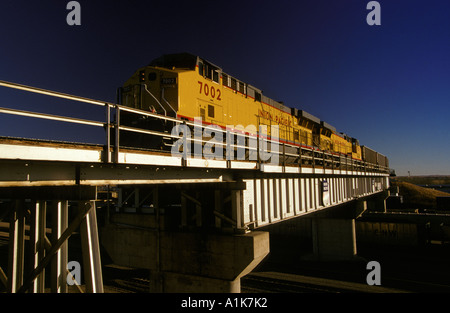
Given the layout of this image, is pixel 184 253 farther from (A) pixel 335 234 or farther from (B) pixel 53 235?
(A) pixel 335 234

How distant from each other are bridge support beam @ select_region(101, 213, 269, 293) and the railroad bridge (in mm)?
36

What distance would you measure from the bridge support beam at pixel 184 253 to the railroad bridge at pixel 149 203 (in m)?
0.04

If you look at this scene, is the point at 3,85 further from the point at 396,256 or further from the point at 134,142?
the point at 396,256

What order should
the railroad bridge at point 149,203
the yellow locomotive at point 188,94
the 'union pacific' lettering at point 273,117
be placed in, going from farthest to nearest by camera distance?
the 'union pacific' lettering at point 273,117 < the yellow locomotive at point 188,94 < the railroad bridge at point 149,203

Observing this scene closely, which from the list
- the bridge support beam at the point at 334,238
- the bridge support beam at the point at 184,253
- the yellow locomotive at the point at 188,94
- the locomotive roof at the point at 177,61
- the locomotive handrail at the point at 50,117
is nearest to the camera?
the locomotive handrail at the point at 50,117

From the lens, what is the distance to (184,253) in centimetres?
977

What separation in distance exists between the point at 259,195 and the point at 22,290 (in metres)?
7.49

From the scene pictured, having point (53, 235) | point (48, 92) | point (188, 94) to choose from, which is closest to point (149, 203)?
point (188, 94)

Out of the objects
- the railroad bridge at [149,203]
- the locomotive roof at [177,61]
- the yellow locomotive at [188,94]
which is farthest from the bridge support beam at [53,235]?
the locomotive roof at [177,61]

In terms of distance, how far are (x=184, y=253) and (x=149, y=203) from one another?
11.9ft

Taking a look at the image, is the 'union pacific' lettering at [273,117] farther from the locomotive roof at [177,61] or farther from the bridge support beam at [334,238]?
the bridge support beam at [334,238]

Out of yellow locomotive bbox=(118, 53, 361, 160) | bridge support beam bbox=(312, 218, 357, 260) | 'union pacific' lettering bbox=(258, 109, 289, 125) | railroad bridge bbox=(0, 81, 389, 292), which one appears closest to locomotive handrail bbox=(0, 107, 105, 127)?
railroad bridge bbox=(0, 81, 389, 292)

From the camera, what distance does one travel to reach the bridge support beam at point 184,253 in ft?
28.6

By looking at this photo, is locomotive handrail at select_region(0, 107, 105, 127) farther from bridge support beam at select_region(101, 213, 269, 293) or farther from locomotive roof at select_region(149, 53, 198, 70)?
locomotive roof at select_region(149, 53, 198, 70)
